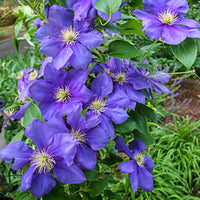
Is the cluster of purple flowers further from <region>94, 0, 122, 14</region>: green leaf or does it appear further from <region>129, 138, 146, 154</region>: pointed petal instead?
<region>129, 138, 146, 154</region>: pointed petal

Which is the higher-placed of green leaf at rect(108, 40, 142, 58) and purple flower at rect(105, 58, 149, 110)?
green leaf at rect(108, 40, 142, 58)

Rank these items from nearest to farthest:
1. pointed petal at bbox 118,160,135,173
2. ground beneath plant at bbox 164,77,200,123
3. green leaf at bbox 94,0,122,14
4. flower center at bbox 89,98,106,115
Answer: green leaf at bbox 94,0,122,14
flower center at bbox 89,98,106,115
pointed petal at bbox 118,160,135,173
ground beneath plant at bbox 164,77,200,123

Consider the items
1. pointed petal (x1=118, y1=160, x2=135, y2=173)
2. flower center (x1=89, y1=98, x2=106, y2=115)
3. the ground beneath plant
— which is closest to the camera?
flower center (x1=89, y1=98, x2=106, y2=115)

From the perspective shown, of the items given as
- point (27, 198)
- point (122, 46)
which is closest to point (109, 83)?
point (122, 46)

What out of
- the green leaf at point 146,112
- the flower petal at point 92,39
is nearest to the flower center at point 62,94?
the flower petal at point 92,39

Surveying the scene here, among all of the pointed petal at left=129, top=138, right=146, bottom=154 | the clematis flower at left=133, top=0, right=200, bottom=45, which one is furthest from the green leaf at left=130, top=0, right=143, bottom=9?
the pointed petal at left=129, top=138, right=146, bottom=154

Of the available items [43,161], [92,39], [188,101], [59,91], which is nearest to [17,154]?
[43,161]

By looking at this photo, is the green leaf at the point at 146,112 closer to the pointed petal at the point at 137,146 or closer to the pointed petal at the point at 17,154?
the pointed petal at the point at 137,146
